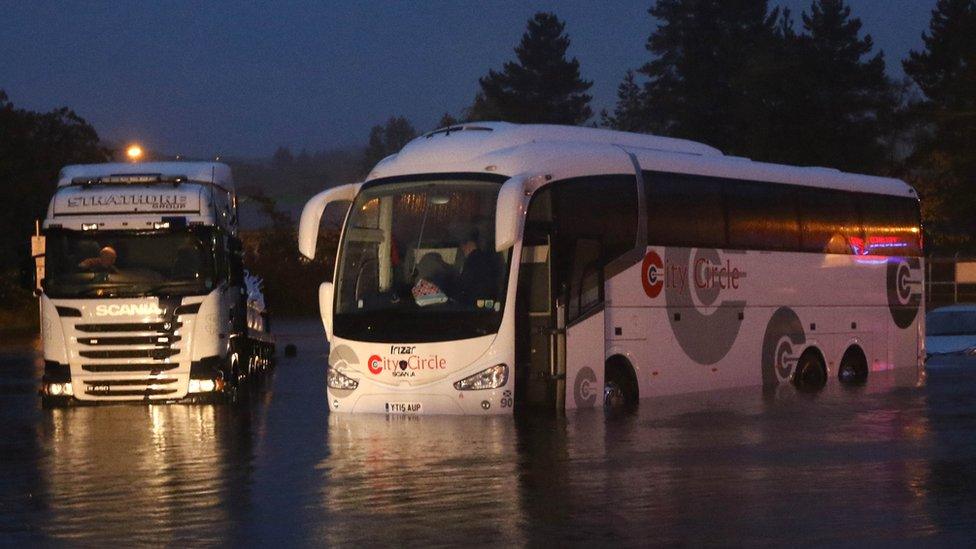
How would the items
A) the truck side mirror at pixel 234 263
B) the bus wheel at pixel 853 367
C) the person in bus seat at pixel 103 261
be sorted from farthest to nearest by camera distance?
the bus wheel at pixel 853 367
the truck side mirror at pixel 234 263
the person in bus seat at pixel 103 261

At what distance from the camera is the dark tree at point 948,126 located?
80.6 meters

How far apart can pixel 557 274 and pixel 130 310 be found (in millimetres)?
6405

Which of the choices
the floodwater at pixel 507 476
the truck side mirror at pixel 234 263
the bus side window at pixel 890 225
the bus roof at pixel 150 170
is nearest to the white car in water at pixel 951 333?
the bus side window at pixel 890 225

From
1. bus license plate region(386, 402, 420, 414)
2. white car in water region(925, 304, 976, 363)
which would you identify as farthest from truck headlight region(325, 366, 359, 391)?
white car in water region(925, 304, 976, 363)

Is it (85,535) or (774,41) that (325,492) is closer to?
(85,535)

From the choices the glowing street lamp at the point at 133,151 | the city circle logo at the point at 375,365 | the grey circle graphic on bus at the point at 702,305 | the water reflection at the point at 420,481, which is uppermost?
the glowing street lamp at the point at 133,151

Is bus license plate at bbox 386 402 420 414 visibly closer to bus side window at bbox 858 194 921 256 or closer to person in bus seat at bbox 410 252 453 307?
person in bus seat at bbox 410 252 453 307

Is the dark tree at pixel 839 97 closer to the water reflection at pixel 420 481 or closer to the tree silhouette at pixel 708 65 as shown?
the tree silhouette at pixel 708 65

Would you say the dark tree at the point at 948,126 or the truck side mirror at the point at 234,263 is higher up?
the dark tree at the point at 948,126

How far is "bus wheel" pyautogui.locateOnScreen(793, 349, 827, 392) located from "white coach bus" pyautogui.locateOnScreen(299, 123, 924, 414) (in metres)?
0.08

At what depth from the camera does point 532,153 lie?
20641mm

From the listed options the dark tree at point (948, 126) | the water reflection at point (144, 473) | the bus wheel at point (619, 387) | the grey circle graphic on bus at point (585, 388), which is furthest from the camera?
the dark tree at point (948, 126)

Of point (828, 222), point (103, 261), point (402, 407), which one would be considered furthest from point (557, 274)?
point (828, 222)

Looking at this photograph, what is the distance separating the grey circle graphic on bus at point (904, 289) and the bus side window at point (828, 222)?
4.30ft
